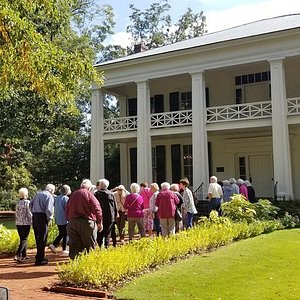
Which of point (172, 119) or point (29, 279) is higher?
point (172, 119)

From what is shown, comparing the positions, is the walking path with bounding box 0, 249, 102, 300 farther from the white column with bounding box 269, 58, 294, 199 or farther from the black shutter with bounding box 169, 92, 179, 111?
the black shutter with bounding box 169, 92, 179, 111

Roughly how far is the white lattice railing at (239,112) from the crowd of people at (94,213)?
21.2 feet

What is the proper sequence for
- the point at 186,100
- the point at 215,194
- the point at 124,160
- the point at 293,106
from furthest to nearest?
the point at 124,160 → the point at 186,100 → the point at 293,106 → the point at 215,194

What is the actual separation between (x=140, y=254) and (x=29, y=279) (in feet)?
6.56

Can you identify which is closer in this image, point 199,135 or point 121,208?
point 121,208

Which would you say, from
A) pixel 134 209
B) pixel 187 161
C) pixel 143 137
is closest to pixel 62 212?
pixel 134 209

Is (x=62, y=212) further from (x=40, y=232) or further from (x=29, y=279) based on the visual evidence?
(x=29, y=279)

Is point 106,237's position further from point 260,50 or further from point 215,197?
point 260,50

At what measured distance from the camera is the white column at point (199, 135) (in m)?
20.3

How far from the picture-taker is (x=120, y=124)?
23438 mm

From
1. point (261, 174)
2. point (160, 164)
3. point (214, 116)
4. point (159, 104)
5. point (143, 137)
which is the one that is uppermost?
point (159, 104)

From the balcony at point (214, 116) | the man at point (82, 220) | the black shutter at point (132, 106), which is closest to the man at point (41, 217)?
the man at point (82, 220)

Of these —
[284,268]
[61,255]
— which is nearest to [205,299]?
[284,268]

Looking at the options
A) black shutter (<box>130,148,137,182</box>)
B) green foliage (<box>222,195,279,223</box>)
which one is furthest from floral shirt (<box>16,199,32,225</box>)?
black shutter (<box>130,148,137,182</box>)
